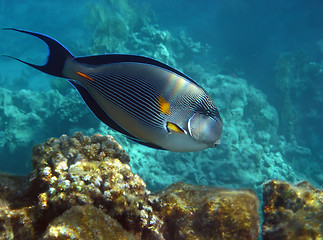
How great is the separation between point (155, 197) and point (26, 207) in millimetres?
1077

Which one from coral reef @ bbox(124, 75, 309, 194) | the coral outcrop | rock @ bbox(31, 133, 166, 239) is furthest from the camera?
coral reef @ bbox(124, 75, 309, 194)

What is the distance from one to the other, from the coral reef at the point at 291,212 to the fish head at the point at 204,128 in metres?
0.80

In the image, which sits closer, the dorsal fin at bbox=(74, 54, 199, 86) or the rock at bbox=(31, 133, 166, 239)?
the dorsal fin at bbox=(74, 54, 199, 86)

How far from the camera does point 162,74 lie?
1.08m

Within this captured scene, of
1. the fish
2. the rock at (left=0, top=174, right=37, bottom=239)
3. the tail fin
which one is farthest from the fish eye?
the rock at (left=0, top=174, right=37, bottom=239)

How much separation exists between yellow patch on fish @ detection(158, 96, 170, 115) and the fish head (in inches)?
4.9

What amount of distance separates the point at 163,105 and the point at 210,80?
1249 centimetres

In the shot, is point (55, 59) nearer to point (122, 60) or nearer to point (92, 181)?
point (122, 60)

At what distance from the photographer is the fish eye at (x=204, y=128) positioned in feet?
3.51

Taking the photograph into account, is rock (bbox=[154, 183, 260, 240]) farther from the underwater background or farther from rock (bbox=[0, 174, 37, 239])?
the underwater background

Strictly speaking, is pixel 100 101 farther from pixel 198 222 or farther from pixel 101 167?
pixel 198 222

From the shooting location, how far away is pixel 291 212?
5.03ft

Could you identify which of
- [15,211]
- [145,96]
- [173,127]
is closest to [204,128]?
[173,127]

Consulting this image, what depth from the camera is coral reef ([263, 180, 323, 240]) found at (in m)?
1.30
